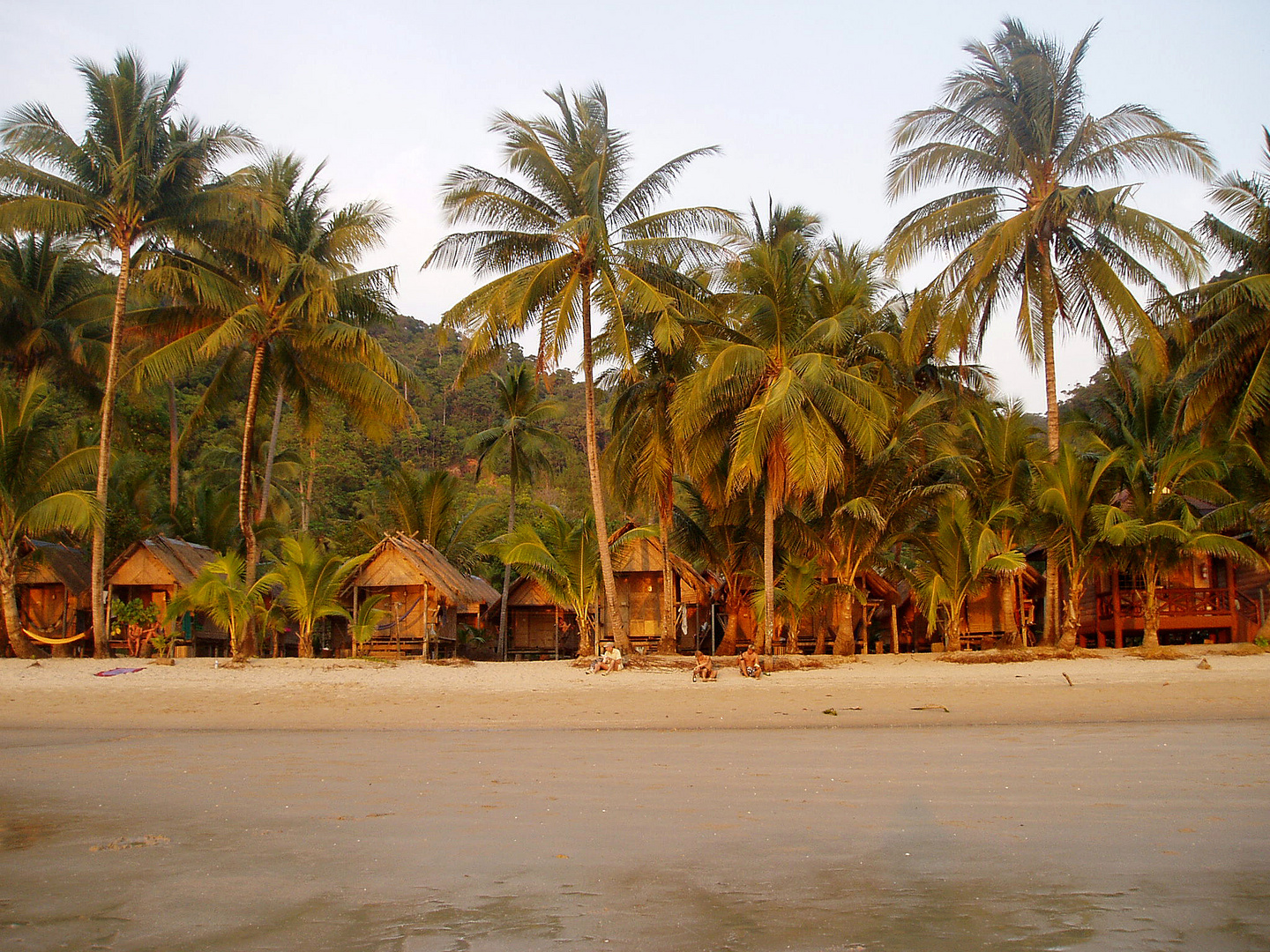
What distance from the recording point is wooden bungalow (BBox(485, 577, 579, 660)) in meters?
26.6

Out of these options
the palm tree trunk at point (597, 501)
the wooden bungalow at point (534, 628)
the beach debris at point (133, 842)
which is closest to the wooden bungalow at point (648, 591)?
the wooden bungalow at point (534, 628)

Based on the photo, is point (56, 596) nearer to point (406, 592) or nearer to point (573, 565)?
point (406, 592)

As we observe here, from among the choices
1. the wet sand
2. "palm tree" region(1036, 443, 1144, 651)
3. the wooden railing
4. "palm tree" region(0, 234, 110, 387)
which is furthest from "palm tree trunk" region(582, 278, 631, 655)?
"palm tree" region(0, 234, 110, 387)

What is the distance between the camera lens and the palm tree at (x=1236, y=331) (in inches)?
734

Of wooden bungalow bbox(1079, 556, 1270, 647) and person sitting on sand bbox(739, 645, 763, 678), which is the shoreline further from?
wooden bungalow bbox(1079, 556, 1270, 647)

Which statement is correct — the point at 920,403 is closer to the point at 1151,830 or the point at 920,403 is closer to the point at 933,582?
the point at 933,582

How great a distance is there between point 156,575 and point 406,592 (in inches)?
210

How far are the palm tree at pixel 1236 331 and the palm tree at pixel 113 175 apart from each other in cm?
1909

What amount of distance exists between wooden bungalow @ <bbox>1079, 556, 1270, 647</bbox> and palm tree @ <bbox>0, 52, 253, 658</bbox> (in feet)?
65.9

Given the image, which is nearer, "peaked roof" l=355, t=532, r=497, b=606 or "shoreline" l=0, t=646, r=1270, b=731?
"shoreline" l=0, t=646, r=1270, b=731

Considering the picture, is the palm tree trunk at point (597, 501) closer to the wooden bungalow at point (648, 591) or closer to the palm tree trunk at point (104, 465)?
the wooden bungalow at point (648, 591)

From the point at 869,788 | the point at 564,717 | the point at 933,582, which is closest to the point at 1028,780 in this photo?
the point at 869,788

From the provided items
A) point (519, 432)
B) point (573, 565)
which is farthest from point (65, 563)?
point (519, 432)

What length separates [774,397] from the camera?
1841 cm
